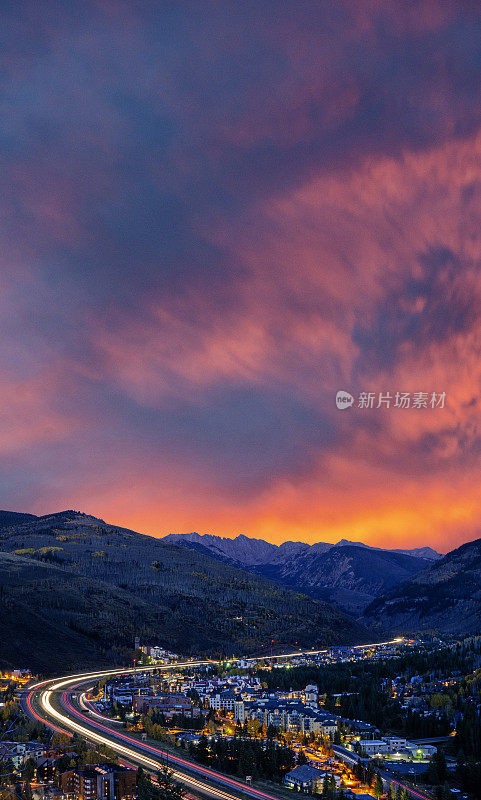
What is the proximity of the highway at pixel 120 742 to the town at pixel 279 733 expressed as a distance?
1.51 meters

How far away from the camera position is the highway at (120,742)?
7866 centimetres

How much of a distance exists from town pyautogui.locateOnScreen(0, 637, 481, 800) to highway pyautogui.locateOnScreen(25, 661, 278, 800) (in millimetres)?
1510

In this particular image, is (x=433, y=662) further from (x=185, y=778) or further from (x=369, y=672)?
(x=185, y=778)

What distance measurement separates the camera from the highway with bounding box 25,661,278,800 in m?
78.7

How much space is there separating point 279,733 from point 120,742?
25555mm

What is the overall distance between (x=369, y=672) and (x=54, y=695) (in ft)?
258

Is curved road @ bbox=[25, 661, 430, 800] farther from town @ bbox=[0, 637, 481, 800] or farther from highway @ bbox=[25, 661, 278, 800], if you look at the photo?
town @ bbox=[0, 637, 481, 800]

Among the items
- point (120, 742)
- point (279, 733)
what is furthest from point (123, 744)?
point (279, 733)

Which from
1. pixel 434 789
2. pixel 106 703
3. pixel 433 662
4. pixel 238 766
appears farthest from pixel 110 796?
pixel 433 662

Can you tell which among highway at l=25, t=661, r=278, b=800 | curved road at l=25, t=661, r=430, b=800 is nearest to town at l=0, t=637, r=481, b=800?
curved road at l=25, t=661, r=430, b=800

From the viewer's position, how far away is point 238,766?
3445 inches

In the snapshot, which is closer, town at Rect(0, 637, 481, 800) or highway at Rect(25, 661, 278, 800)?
highway at Rect(25, 661, 278, 800)

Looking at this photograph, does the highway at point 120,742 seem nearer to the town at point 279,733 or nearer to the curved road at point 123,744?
the curved road at point 123,744

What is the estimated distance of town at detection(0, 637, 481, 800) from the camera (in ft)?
261
